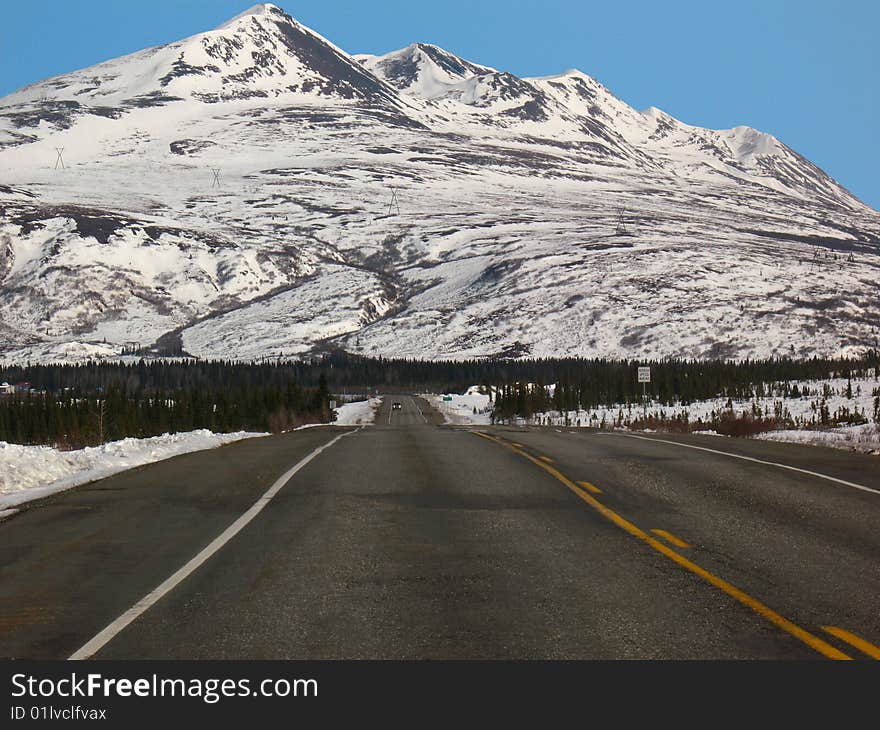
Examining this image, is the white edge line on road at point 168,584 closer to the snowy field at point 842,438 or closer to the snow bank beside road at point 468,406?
the snowy field at point 842,438

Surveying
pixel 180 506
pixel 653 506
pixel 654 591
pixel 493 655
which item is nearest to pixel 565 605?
pixel 654 591

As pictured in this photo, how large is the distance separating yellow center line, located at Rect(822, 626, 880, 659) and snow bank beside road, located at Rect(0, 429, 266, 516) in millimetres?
10702

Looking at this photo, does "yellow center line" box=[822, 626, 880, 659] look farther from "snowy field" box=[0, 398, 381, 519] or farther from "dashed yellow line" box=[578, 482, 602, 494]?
"snowy field" box=[0, 398, 381, 519]

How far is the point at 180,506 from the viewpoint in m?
14.9

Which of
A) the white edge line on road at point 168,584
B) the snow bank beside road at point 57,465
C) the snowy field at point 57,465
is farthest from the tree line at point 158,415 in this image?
the white edge line on road at point 168,584

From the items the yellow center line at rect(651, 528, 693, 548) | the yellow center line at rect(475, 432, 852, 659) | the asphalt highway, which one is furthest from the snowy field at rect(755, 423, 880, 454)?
the yellow center line at rect(651, 528, 693, 548)

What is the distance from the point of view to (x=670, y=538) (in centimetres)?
1191

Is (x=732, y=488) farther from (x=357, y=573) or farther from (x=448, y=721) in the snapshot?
(x=448, y=721)

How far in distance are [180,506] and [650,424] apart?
135 ft

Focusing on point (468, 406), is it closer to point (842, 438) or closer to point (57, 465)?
point (842, 438)

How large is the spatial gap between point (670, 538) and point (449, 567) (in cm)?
303

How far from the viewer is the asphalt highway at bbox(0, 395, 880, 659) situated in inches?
295

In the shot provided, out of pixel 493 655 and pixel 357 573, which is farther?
pixel 357 573

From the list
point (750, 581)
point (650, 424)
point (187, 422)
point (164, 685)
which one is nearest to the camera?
point (164, 685)
